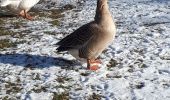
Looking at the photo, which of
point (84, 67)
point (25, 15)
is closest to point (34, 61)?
point (84, 67)

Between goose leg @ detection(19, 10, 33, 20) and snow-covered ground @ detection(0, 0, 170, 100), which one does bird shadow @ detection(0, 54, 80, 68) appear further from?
goose leg @ detection(19, 10, 33, 20)

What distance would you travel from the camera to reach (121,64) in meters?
8.97

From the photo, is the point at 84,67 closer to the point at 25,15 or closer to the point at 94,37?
the point at 94,37

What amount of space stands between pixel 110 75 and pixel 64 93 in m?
1.23

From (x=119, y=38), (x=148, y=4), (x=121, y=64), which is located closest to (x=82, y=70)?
(x=121, y=64)

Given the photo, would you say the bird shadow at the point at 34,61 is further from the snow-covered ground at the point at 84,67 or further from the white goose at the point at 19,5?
the white goose at the point at 19,5

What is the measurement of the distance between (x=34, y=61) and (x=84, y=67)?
48.5 inches

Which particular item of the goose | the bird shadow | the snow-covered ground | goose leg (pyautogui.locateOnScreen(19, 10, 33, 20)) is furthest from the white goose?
the goose

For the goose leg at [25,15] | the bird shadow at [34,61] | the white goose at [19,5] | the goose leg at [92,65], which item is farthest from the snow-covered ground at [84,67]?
the white goose at [19,5]

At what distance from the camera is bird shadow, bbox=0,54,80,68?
356 inches

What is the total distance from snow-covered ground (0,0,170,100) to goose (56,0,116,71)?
1.36 feet

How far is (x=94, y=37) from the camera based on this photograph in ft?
27.2

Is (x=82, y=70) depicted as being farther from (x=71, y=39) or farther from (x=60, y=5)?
(x=60, y=5)

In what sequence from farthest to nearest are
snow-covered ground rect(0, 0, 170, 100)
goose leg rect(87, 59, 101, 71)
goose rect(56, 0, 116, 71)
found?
goose leg rect(87, 59, 101, 71), goose rect(56, 0, 116, 71), snow-covered ground rect(0, 0, 170, 100)
